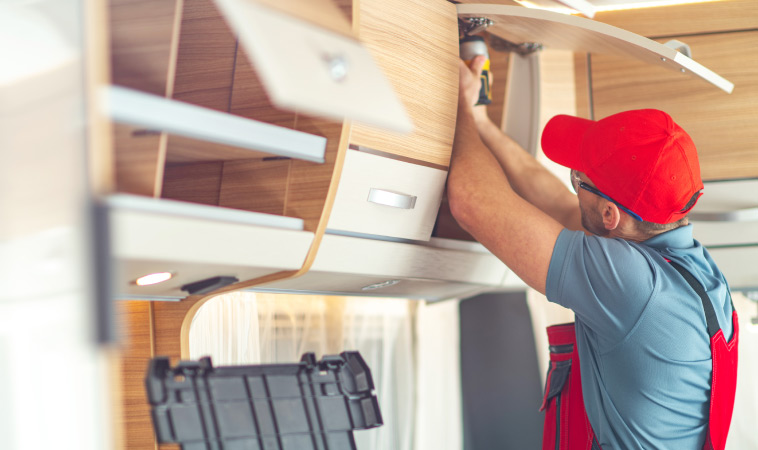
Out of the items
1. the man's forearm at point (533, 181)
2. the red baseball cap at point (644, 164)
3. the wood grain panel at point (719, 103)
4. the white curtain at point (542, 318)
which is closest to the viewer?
the red baseball cap at point (644, 164)

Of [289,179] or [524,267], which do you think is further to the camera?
[524,267]

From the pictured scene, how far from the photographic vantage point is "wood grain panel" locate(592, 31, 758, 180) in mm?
1812

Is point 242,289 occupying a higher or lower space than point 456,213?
lower

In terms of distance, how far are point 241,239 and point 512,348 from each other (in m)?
1.51

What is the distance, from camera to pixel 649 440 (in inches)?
53.2

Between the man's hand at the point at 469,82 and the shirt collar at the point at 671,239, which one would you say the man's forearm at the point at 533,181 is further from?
the shirt collar at the point at 671,239

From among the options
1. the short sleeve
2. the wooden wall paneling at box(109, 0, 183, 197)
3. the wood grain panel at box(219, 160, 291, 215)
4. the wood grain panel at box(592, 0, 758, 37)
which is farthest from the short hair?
the wooden wall paneling at box(109, 0, 183, 197)

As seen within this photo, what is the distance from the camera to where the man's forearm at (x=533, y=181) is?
168cm

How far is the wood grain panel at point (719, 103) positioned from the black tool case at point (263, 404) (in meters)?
1.17

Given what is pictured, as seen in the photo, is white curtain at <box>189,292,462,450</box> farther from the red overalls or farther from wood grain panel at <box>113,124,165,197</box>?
wood grain panel at <box>113,124,165,197</box>

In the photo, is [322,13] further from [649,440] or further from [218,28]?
[649,440]

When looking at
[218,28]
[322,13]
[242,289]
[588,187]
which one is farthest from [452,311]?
[322,13]

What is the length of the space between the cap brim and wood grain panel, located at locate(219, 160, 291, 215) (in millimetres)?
626

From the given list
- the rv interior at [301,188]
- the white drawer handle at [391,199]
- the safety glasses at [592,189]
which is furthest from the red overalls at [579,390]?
the white drawer handle at [391,199]
